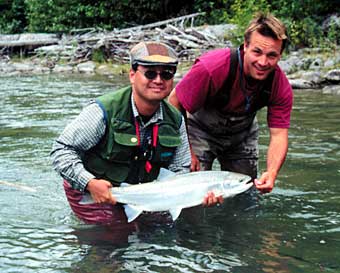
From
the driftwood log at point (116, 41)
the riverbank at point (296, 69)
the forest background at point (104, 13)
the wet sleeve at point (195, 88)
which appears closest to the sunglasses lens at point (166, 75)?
the wet sleeve at point (195, 88)

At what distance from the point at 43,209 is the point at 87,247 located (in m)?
1.65

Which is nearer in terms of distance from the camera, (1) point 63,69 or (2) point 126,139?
(2) point 126,139

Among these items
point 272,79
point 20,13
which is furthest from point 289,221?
point 20,13

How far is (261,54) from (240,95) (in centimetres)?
59

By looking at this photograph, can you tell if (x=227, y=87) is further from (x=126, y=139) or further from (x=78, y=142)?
(x=78, y=142)

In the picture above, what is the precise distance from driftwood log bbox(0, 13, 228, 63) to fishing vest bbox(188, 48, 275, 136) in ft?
54.4

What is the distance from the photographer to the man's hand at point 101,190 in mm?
4941

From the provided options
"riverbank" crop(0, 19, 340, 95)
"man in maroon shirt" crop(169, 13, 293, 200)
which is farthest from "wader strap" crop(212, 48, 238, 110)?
"riverbank" crop(0, 19, 340, 95)

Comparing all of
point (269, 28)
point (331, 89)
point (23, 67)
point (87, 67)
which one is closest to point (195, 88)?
point (269, 28)

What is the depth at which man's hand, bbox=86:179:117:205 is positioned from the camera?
16.2ft

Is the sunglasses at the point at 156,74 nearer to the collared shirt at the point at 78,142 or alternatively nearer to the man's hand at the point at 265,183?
the collared shirt at the point at 78,142

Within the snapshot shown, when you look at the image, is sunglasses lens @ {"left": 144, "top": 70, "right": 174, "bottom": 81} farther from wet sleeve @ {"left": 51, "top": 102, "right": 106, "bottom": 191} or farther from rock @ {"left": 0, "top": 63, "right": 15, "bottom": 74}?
rock @ {"left": 0, "top": 63, "right": 15, "bottom": 74}

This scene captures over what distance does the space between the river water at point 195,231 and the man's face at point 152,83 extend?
1165 mm

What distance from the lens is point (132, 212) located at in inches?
198
